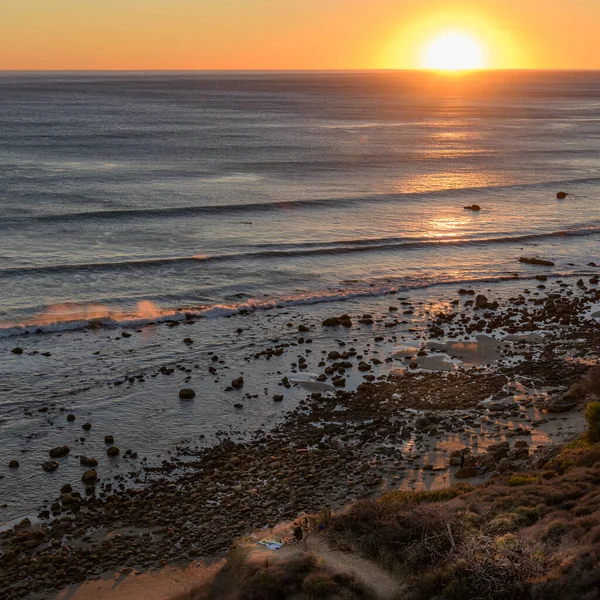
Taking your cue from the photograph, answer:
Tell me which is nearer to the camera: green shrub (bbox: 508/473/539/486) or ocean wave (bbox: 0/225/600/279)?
green shrub (bbox: 508/473/539/486)

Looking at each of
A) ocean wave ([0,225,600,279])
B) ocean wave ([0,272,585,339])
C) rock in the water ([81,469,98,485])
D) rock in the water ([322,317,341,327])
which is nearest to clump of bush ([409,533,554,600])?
rock in the water ([81,469,98,485])

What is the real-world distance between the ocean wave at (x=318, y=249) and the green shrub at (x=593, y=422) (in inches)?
1095

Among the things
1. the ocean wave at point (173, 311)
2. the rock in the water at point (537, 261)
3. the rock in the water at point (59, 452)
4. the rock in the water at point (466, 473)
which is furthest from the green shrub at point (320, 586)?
the rock in the water at point (537, 261)

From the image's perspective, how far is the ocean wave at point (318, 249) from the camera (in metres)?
44.2

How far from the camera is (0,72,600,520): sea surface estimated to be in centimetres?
3058

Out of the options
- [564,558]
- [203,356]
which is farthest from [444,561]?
[203,356]

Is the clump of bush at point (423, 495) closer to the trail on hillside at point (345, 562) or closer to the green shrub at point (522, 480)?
the green shrub at point (522, 480)

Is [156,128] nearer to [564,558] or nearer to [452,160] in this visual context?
[452,160]

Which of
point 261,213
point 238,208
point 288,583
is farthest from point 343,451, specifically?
point 238,208

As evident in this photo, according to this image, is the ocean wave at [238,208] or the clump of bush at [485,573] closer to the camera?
the clump of bush at [485,573]

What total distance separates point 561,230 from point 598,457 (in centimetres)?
3900

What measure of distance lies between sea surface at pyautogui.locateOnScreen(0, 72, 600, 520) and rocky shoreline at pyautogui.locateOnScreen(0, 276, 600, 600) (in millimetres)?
1996

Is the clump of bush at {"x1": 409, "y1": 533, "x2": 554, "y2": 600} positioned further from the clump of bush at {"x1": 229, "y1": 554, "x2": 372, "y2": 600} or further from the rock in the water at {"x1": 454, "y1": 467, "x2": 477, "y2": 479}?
the rock in the water at {"x1": 454, "y1": 467, "x2": 477, "y2": 479}

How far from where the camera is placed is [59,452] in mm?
23906
